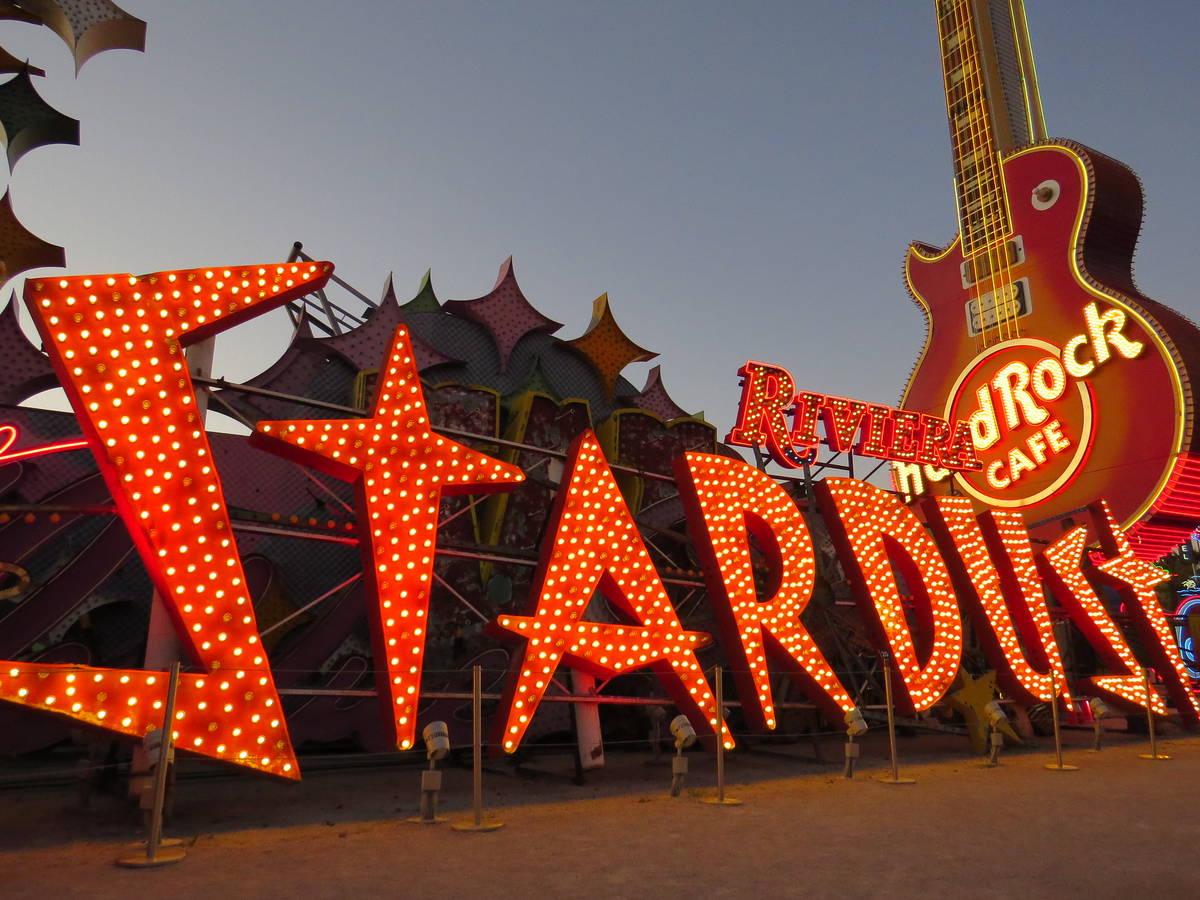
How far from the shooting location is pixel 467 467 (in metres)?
9.73

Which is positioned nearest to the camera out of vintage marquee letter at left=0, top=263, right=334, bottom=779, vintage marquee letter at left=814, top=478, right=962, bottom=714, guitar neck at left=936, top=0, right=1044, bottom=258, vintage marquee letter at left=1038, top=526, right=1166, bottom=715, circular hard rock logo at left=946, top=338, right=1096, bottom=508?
vintage marquee letter at left=0, top=263, right=334, bottom=779

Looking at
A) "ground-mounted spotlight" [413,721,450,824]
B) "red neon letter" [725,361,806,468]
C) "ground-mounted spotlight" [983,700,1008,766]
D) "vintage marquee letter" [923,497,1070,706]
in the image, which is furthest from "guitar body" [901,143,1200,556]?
"ground-mounted spotlight" [413,721,450,824]

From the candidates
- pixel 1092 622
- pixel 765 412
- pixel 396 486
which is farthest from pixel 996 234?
pixel 396 486

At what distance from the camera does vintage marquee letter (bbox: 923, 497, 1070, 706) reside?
14.0 metres

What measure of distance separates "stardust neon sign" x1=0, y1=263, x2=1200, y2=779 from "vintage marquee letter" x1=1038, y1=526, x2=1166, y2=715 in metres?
0.20

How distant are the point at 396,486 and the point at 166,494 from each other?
220 centimetres

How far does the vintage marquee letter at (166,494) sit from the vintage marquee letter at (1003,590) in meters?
10.8

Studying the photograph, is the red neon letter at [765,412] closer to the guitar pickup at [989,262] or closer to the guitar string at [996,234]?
the guitar string at [996,234]

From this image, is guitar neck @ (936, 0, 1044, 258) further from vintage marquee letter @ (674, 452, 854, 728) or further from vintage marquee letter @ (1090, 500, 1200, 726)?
vintage marquee letter @ (674, 452, 854, 728)

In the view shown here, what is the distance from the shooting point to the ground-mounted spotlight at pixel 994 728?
11867 mm

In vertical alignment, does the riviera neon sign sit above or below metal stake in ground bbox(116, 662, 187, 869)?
above

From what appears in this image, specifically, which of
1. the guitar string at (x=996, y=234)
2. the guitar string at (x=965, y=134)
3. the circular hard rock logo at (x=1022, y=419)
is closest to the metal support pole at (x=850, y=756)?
the circular hard rock logo at (x=1022, y=419)

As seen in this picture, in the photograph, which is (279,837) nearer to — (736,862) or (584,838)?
(584,838)

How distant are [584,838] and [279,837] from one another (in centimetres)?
248
